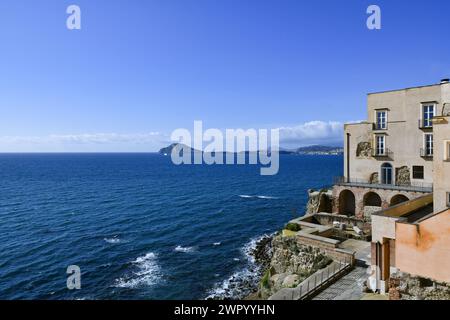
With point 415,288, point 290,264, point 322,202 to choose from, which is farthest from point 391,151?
point 415,288

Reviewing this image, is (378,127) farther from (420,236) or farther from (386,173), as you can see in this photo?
(420,236)

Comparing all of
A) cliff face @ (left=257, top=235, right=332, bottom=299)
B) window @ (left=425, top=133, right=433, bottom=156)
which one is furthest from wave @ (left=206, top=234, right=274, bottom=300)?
window @ (left=425, top=133, right=433, bottom=156)

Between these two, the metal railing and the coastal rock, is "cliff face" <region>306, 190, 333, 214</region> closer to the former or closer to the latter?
the coastal rock

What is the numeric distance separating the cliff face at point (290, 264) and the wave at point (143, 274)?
39.9 feet

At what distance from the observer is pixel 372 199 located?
1474 inches

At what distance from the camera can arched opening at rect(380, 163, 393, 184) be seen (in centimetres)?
3616

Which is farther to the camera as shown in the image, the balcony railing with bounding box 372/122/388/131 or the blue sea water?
the balcony railing with bounding box 372/122/388/131

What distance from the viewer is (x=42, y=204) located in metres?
67.6

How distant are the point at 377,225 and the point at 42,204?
69411 millimetres

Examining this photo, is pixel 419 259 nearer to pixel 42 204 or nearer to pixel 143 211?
pixel 143 211

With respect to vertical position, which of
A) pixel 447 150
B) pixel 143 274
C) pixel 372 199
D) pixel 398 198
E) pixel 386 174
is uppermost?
pixel 447 150

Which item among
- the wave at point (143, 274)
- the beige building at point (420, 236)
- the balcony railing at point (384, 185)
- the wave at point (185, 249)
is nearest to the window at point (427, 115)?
the balcony railing at point (384, 185)

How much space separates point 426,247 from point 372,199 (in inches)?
937

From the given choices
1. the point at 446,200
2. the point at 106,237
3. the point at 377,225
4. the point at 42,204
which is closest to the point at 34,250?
the point at 106,237
